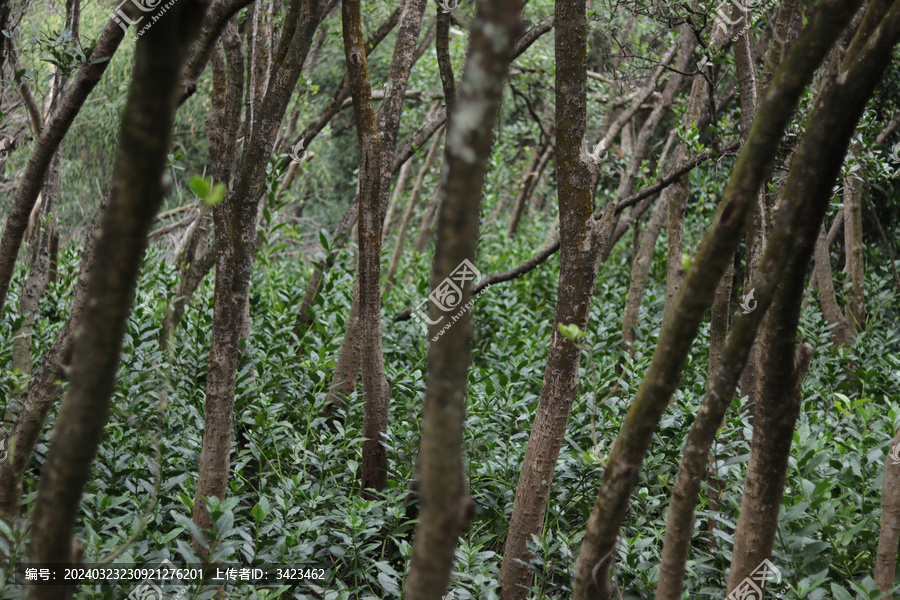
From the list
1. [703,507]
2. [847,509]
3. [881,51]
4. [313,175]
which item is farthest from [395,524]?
[313,175]

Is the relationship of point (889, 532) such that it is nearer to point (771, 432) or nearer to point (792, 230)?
point (771, 432)

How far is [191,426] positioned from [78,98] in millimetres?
1681

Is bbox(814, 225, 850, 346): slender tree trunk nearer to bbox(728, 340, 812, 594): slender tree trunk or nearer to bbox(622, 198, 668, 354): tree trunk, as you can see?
bbox(622, 198, 668, 354): tree trunk

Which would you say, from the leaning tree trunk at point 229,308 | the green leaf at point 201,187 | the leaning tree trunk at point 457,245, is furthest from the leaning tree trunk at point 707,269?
the leaning tree trunk at point 229,308

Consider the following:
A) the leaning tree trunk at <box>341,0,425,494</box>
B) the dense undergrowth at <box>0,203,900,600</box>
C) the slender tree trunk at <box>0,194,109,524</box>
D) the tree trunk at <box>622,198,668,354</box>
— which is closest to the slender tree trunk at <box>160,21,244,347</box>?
the dense undergrowth at <box>0,203,900,600</box>

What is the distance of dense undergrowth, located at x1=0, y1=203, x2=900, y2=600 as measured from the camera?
2502mm

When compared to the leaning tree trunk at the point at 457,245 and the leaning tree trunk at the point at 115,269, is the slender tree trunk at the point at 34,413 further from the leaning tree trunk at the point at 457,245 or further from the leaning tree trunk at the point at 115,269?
the leaning tree trunk at the point at 457,245

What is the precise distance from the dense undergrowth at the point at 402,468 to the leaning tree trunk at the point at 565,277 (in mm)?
101

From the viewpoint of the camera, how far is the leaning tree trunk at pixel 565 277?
8.33 feet

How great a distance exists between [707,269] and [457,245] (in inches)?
28.2

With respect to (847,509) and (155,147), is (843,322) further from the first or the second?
(155,147)

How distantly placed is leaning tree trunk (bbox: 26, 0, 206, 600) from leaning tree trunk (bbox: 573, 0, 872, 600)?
105 cm

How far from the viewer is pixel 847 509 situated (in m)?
2.55

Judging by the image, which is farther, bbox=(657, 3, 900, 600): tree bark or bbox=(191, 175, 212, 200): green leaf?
bbox=(657, 3, 900, 600): tree bark
